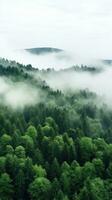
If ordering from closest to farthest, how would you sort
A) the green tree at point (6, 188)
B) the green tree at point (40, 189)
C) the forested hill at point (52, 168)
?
the forested hill at point (52, 168) → the green tree at point (40, 189) → the green tree at point (6, 188)

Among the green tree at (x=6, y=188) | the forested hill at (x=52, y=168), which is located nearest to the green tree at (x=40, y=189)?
the forested hill at (x=52, y=168)

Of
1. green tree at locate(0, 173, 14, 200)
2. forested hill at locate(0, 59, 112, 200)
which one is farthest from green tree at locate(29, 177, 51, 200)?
green tree at locate(0, 173, 14, 200)

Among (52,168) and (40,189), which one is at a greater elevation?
(52,168)

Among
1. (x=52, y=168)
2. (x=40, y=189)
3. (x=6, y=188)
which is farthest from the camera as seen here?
(x=52, y=168)

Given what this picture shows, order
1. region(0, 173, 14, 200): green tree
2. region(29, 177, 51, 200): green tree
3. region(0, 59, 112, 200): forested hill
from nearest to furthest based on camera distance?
region(0, 59, 112, 200): forested hill, region(29, 177, 51, 200): green tree, region(0, 173, 14, 200): green tree

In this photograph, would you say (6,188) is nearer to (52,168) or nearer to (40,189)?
(40,189)

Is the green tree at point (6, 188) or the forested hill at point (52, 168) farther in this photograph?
the green tree at point (6, 188)

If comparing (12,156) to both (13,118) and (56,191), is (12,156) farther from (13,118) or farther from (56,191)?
(13,118)

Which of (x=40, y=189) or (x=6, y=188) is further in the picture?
(x=6, y=188)

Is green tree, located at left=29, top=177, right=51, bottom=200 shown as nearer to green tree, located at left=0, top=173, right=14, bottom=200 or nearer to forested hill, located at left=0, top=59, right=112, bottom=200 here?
forested hill, located at left=0, top=59, right=112, bottom=200

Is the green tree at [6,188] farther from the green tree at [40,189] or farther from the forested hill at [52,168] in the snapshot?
the green tree at [40,189]

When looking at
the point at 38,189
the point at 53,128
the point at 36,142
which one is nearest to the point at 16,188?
the point at 38,189

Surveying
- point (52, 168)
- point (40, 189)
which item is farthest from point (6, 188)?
point (52, 168)
